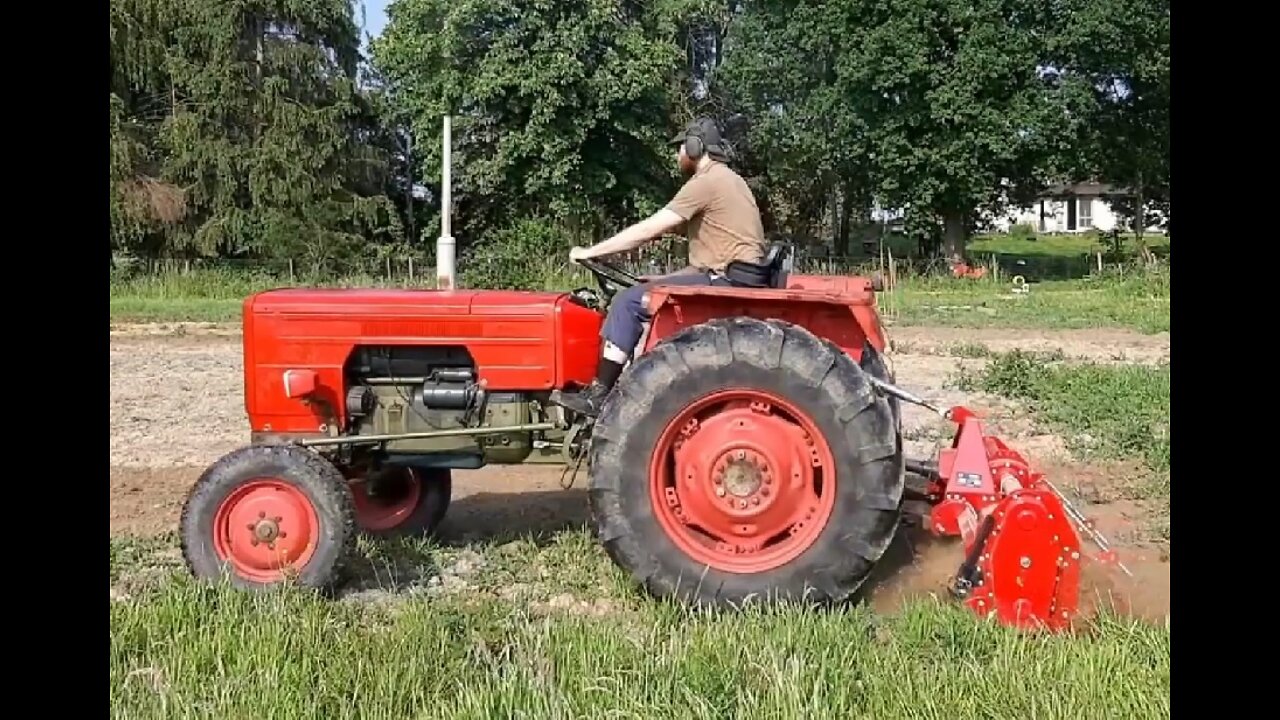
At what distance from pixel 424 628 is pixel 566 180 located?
2575cm

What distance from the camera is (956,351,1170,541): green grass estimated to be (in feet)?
22.1

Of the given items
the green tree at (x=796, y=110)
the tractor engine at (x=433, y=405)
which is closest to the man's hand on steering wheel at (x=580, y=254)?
the tractor engine at (x=433, y=405)

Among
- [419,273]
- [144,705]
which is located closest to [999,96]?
[419,273]

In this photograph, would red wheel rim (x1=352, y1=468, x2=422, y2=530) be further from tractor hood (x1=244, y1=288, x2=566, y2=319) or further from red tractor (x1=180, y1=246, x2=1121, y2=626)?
tractor hood (x1=244, y1=288, x2=566, y2=319)

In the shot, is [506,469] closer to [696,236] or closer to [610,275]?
[610,275]

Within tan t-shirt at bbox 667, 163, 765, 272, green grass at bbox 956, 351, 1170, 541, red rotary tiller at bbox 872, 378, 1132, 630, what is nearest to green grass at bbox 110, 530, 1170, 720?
red rotary tiller at bbox 872, 378, 1132, 630

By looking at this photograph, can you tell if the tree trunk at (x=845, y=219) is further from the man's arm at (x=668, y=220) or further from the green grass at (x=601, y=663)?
the green grass at (x=601, y=663)

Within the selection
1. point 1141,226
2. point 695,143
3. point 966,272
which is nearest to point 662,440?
point 695,143

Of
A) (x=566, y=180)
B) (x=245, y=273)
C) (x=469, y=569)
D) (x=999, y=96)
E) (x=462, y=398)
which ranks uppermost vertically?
(x=999, y=96)

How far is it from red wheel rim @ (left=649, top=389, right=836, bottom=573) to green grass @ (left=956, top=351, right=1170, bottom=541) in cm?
220

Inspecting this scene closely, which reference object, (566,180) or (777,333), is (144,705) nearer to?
(777,333)

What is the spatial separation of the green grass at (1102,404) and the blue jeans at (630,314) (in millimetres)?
2667

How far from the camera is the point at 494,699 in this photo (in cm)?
304

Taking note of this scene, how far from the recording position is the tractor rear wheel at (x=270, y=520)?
4.35 metres
